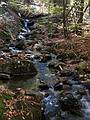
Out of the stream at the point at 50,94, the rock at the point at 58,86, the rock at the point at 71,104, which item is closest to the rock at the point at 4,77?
the stream at the point at 50,94

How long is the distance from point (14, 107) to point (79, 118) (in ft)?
7.46

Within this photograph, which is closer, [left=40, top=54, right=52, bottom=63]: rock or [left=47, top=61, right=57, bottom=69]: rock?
[left=47, top=61, right=57, bottom=69]: rock

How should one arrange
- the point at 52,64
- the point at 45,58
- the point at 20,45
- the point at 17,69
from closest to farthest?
the point at 17,69, the point at 52,64, the point at 45,58, the point at 20,45

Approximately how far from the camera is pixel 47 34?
72.1ft

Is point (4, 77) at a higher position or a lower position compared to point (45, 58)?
higher

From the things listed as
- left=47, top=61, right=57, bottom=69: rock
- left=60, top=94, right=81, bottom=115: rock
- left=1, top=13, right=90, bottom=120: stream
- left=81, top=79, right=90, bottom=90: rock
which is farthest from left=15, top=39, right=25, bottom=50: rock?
left=60, top=94, right=81, bottom=115: rock

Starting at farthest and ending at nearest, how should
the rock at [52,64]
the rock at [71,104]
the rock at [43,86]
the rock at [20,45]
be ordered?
the rock at [20,45] < the rock at [52,64] < the rock at [43,86] < the rock at [71,104]

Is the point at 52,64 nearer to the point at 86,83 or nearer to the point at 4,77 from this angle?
the point at 86,83

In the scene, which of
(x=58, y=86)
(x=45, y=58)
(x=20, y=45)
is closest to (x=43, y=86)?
(x=58, y=86)

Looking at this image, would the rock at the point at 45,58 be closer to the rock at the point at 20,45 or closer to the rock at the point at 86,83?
the rock at the point at 20,45

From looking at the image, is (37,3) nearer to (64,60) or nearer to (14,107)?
(64,60)

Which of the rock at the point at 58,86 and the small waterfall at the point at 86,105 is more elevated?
the rock at the point at 58,86

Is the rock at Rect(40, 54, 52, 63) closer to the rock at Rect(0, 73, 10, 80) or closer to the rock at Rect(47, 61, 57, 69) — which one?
the rock at Rect(47, 61, 57, 69)

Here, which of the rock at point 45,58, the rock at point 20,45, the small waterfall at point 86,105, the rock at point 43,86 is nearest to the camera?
the small waterfall at point 86,105
